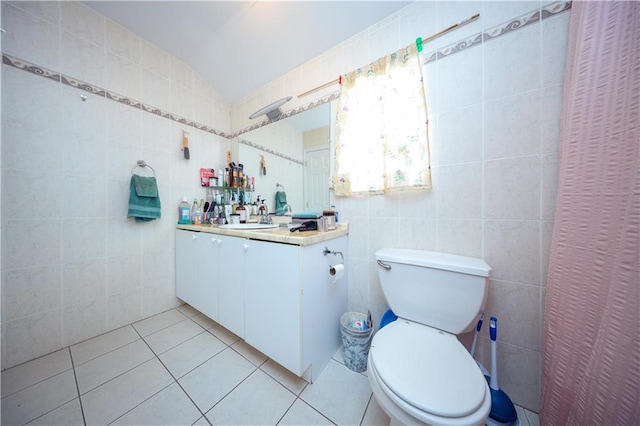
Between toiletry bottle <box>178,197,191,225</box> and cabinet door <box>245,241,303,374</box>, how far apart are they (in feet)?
3.43

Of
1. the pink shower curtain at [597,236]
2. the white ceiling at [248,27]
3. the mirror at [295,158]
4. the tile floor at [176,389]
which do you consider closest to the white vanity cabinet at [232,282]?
the tile floor at [176,389]

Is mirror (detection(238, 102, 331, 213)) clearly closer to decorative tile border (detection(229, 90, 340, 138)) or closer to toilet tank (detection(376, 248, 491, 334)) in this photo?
decorative tile border (detection(229, 90, 340, 138))

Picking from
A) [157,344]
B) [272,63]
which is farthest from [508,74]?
[157,344]

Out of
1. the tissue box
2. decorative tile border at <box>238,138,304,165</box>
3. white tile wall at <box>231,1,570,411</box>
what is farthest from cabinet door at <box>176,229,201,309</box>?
white tile wall at <box>231,1,570,411</box>

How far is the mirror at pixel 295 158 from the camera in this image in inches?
58.4

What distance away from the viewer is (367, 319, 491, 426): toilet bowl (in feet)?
1.79

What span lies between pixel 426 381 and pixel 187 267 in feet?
5.84

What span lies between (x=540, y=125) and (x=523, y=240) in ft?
1.73

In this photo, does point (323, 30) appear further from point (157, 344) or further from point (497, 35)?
point (157, 344)

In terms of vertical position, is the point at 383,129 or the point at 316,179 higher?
the point at 383,129

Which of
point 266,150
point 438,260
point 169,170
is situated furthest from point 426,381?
point 169,170

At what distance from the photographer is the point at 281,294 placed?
981mm

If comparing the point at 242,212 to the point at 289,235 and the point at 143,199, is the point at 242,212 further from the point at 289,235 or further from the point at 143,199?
the point at 289,235

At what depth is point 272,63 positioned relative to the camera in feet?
5.32
